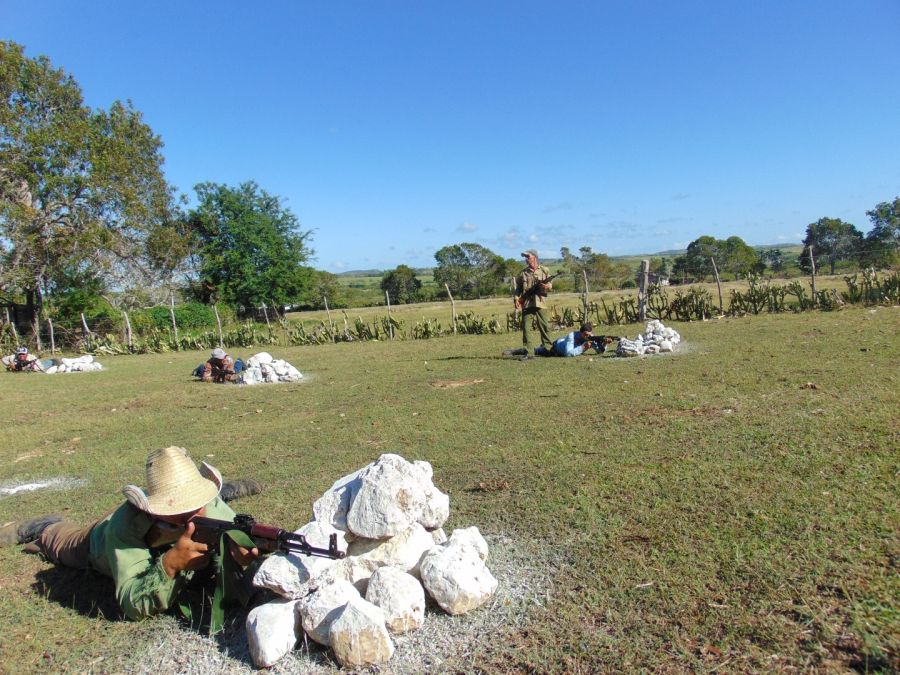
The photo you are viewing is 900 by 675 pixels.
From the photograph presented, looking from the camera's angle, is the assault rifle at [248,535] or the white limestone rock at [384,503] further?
the white limestone rock at [384,503]

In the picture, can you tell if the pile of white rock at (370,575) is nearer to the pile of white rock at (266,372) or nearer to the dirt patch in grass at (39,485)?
the dirt patch in grass at (39,485)

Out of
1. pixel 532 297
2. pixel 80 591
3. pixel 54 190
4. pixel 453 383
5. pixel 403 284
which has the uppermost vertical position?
pixel 54 190

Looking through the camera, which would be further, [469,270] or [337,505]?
[469,270]

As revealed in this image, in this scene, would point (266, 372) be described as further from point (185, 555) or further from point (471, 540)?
point (471, 540)

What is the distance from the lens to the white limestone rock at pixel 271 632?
290cm

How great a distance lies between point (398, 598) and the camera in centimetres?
303

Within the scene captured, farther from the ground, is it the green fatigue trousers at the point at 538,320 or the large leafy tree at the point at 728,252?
the large leafy tree at the point at 728,252

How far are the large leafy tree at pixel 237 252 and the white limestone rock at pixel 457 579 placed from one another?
3881cm

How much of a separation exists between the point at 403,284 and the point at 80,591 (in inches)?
2043

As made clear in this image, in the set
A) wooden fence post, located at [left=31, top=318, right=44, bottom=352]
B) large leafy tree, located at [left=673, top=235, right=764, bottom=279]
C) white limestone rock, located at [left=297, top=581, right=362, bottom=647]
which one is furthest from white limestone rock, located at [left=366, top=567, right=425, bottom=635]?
large leafy tree, located at [left=673, top=235, right=764, bottom=279]

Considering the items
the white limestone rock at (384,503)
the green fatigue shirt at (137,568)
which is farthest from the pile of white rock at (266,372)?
the white limestone rock at (384,503)

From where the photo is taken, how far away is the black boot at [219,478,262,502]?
203 inches

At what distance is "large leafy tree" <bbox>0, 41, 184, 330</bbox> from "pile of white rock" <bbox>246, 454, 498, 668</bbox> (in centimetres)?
2654

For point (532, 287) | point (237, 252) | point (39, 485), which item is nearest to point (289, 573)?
point (39, 485)
